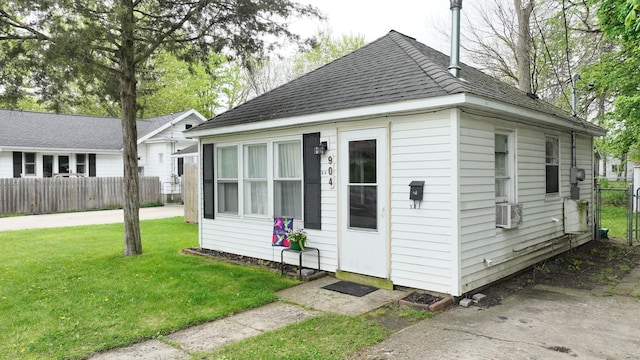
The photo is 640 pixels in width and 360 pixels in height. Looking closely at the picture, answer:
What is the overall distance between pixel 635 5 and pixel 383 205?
333 cm

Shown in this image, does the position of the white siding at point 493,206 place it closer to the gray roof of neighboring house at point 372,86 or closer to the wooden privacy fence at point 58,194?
the gray roof of neighboring house at point 372,86

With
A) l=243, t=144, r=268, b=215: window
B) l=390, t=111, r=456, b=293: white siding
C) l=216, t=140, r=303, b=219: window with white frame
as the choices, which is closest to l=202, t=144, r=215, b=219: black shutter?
l=216, t=140, r=303, b=219: window with white frame

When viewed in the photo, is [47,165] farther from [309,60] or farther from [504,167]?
[504,167]

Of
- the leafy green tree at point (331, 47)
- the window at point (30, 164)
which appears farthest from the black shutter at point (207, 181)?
the leafy green tree at point (331, 47)

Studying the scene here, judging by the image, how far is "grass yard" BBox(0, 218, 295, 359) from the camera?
3.97 m

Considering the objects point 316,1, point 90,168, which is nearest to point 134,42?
point 316,1

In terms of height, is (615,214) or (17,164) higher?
(17,164)

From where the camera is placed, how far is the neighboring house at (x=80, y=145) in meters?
18.0

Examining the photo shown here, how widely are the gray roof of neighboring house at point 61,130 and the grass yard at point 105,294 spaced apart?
38.2ft

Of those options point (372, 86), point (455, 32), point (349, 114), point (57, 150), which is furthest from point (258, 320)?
point (57, 150)

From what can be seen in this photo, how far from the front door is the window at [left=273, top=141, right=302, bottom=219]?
3.13 ft

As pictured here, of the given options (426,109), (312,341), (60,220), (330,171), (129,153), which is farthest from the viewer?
(60,220)

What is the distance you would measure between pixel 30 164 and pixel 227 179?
15235 mm

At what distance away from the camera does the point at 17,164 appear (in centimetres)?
1781
